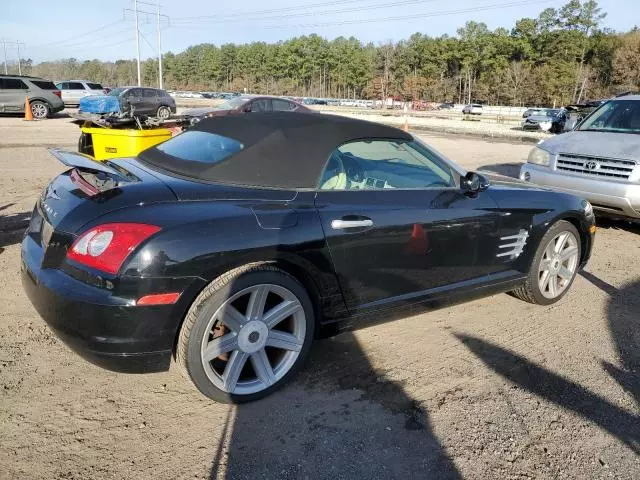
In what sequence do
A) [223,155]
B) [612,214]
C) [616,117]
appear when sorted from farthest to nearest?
[616,117] < [612,214] < [223,155]

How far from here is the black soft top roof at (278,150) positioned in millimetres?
2980

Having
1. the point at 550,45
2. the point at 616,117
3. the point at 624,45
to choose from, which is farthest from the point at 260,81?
the point at 616,117

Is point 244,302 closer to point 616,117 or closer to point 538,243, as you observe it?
point 538,243

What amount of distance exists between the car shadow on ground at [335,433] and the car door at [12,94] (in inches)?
921

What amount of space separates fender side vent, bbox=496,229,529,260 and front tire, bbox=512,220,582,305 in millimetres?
231

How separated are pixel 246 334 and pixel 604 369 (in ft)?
7.68

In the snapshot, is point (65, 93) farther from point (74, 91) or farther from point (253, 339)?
point (253, 339)

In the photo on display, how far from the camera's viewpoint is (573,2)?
90.4m

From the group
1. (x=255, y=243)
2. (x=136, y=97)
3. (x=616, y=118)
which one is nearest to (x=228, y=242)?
(x=255, y=243)

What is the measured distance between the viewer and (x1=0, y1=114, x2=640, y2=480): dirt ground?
2.36 m

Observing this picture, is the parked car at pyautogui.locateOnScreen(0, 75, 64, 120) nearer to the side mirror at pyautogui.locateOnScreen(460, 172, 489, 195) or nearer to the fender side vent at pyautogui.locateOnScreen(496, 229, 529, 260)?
the side mirror at pyautogui.locateOnScreen(460, 172, 489, 195)

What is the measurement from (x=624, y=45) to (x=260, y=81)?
78.9m

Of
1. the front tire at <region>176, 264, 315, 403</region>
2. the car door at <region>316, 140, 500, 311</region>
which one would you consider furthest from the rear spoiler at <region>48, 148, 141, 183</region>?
the car door at <region>316, 140, 500, 311</region>

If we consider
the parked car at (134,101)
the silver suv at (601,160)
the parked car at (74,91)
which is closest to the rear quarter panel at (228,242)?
the silver suv at (601,160)
